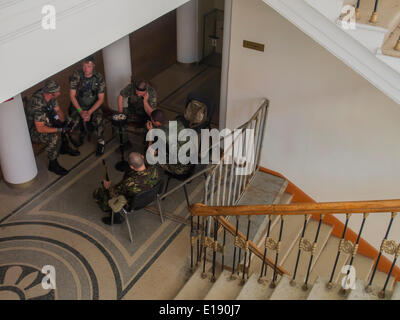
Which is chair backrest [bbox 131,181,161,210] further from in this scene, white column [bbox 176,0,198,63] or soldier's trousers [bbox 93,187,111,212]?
white column [bbox 176,0,198,63]

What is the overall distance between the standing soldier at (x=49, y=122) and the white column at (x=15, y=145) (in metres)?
0.30

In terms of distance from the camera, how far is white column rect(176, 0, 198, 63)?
9.47 m

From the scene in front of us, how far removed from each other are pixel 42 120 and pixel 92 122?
3.31 ft

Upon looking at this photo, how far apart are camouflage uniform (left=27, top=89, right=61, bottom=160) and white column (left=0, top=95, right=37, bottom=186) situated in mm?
304

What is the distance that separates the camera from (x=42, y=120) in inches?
254

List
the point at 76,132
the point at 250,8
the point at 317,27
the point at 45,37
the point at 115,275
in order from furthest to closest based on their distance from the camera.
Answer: the point at 76,132, the point at 250,8, the point at 115,275, the point at 317,27, the point at 45,37

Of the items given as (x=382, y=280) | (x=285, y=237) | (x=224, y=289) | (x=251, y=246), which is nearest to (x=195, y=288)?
(x=224, y=289)

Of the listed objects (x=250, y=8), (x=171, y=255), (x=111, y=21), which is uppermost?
(x=111, y=21)

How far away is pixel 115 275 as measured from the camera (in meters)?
5.46

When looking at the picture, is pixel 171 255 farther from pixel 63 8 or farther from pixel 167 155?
pixel 63 8

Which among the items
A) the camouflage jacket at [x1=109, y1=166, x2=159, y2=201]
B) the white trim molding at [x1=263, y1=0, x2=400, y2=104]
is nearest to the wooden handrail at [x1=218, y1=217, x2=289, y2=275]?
the camouflage jacket at [x1=109, y1=166, x2=159, y2=201]

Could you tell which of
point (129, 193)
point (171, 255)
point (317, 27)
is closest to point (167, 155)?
point (129, 193)

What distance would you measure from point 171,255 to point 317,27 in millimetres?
3281

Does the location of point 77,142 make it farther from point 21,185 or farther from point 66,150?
point 21,185
